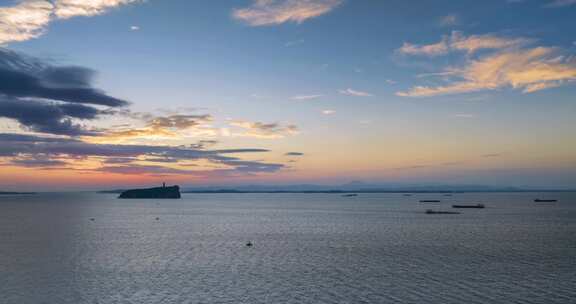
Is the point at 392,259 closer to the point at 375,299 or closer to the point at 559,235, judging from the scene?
the point at 375,299

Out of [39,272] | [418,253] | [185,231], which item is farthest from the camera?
[185,231]

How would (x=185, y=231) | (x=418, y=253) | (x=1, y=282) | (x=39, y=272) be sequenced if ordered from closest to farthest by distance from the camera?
(x=1, y=282) → (x=39, y=272) → (x=418, y=253) → (x=185, y=231)

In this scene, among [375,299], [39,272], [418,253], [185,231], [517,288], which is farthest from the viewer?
[185,231]

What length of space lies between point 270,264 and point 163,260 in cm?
1656

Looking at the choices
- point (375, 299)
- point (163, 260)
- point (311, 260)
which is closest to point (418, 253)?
point (311, 260)

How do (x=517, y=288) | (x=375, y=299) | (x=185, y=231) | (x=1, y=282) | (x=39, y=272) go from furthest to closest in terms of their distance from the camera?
(x=185, y=231), (x=39, y=272), (x=1, y=282), (x=517, y=288), (x=375, y=299)

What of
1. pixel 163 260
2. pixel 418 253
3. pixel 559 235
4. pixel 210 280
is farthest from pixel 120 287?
pixel 559 235

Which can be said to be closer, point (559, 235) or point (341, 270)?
point (341, 270)

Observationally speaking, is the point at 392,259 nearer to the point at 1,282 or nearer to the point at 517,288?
the point at 517,288

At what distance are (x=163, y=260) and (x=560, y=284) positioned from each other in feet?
170

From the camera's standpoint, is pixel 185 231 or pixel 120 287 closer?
pixel 120 287

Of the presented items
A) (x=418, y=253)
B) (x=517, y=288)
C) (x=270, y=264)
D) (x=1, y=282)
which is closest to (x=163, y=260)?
(x=270, y=264)

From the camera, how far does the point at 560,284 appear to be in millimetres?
48562

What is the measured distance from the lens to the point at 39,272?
56969 millimetres
